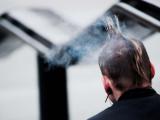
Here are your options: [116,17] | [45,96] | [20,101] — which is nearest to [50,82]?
[45,96]

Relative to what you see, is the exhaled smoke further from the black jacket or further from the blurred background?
the black jacket

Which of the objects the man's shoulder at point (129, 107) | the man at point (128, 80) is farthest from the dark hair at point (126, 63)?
the man's shoulder at point (129, 107)

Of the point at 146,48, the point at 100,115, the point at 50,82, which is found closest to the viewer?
the point at 100,115

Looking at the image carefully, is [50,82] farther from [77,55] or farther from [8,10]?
[8,10]

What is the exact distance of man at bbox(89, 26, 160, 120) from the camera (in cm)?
140

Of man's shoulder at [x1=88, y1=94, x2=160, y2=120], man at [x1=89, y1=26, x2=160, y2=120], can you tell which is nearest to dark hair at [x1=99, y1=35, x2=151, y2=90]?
man at [x1=89, y1=26, x2=160, y2=120]

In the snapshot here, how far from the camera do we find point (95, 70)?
179 cm

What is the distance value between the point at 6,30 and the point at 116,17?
653 mm

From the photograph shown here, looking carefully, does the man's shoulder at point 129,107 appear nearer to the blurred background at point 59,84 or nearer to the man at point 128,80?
the man at point 128,80

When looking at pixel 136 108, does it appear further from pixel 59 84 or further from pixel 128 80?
pixel 59 84

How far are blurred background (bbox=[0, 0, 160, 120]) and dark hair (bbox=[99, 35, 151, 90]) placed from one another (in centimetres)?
18

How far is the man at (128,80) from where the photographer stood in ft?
4.61

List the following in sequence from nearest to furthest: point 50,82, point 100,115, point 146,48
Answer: point 100,115 → point 146,48 → point 50,82

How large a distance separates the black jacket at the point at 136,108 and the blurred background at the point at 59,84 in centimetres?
35
